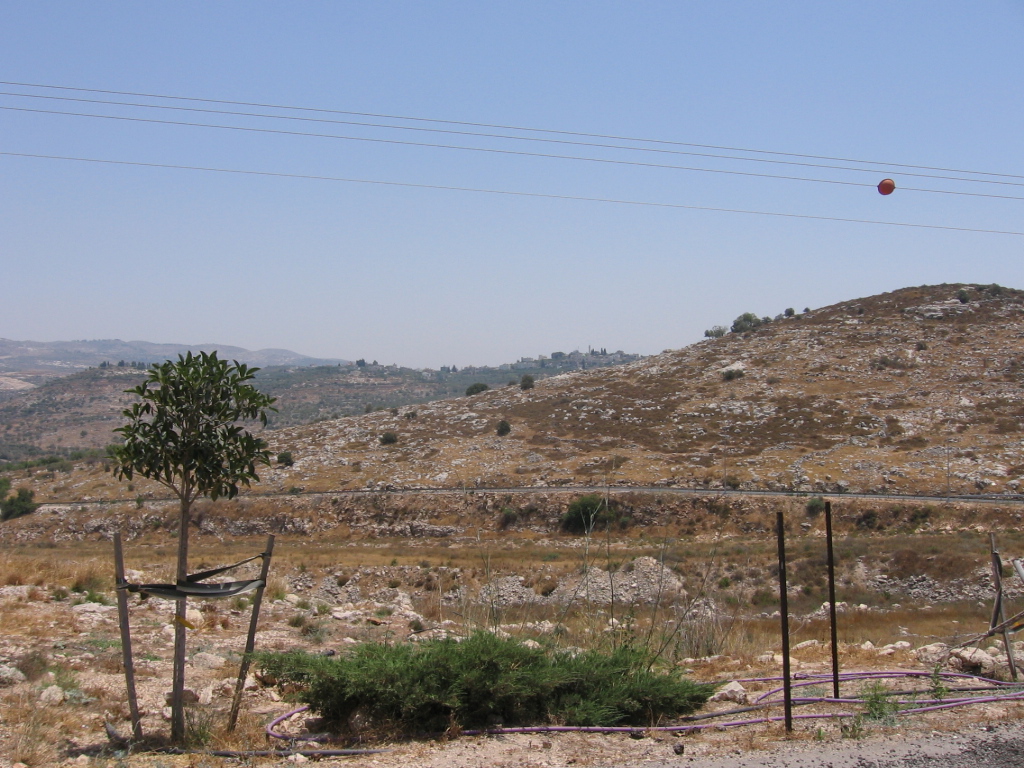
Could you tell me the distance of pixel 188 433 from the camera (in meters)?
7.10

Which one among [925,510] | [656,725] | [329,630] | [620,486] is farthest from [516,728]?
[620,486]

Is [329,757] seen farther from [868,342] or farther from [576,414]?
[868,342]

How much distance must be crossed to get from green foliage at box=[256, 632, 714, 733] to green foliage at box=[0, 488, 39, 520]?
2107 inches

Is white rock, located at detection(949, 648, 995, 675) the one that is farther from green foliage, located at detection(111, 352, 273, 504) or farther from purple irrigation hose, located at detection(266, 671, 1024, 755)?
green foliage, located at detection(111, 352, 273, 504)

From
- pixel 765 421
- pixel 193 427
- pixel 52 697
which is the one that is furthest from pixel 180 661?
pixel 765 421

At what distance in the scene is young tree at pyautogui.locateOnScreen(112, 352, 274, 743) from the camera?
6.94 meters

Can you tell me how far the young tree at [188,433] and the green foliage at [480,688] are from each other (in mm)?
1558

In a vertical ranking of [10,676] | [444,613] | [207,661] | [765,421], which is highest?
[10,676]

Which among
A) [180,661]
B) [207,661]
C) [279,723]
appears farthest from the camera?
[207,661]

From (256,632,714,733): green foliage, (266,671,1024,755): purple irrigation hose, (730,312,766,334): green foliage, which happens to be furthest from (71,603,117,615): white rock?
(730,312,766,334): green foliage

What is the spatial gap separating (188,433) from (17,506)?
182 feet

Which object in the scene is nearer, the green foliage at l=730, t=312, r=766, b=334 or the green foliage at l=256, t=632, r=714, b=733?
the green foliage at l=256, t=632, r=714, b=733

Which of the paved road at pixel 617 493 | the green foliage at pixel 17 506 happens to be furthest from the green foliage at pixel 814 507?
the green foliage at pixel 17 506

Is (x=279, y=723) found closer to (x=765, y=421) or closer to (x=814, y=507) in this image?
(x=814, y=507)
